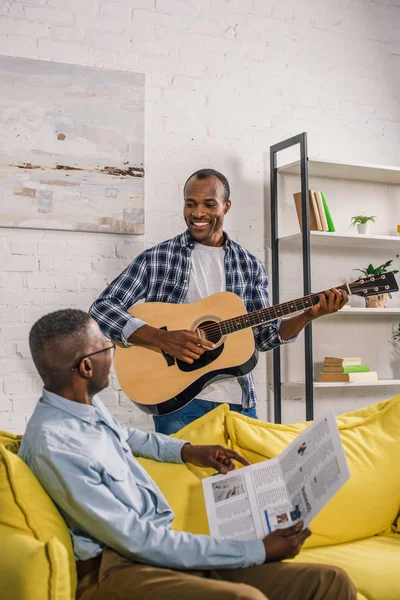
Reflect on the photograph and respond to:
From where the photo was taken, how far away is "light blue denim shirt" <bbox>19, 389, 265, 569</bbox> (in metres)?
1.42

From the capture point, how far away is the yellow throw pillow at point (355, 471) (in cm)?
204

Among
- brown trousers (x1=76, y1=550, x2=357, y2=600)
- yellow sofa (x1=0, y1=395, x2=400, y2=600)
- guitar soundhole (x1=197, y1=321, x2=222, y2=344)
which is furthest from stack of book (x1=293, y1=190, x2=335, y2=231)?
brown trousers (x1=76, y1=550, x2=357, y2=600)

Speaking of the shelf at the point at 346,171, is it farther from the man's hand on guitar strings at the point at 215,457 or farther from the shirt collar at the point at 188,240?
the man's hand on guitar strings at the point at 215,457

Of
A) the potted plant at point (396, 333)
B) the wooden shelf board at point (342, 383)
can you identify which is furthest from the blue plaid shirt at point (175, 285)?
the potted plant at point (396, 333)

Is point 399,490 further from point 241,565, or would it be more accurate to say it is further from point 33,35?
point 33,35

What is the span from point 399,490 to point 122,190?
6.22 feet

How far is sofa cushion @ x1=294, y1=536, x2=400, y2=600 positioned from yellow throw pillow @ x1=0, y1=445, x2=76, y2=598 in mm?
702

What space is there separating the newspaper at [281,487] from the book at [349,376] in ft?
6.38

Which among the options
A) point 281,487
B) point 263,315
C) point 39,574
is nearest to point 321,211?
point 263,315

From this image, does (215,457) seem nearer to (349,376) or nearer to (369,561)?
(369,561)

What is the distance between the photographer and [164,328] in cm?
271

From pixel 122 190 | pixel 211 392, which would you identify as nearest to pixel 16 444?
pixel 211 392

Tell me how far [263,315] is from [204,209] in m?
0.48

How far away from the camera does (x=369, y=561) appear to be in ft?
6.13
